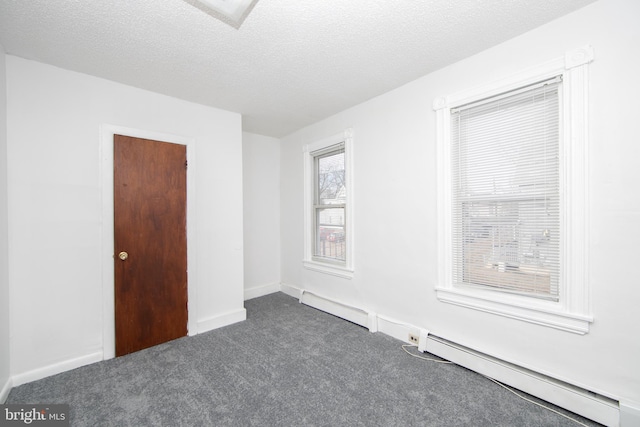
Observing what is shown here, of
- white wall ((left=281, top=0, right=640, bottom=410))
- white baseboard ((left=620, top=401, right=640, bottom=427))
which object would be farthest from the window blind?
white baseboard ((left=620, top=401, right=640, bottom=427))

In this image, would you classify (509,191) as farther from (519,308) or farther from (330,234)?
(330,234)

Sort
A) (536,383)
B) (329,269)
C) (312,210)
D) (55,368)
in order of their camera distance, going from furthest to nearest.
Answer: (312,210) → (329,269) → (55,368) → (536,383)

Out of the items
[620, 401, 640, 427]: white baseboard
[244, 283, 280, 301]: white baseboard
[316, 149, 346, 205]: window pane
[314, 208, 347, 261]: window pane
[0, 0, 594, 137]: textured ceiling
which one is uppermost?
[0, 0, 594, 137]: textured ceiling

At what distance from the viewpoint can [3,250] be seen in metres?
1.98

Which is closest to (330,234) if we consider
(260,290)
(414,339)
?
(260,290)

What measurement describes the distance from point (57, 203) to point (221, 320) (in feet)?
6.36

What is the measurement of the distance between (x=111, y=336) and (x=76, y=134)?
1.86 meters

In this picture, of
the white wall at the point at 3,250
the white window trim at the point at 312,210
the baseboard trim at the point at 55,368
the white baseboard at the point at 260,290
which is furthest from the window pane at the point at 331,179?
the white wall at the point at 3,250

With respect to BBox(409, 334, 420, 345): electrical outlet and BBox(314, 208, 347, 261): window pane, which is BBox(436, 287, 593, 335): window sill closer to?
BBox(409, 334, 420, 345): electrical outlet

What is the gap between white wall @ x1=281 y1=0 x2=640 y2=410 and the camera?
160 cm

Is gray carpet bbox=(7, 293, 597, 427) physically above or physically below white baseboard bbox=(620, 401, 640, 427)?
below

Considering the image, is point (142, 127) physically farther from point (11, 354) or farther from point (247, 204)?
point (11, 354)

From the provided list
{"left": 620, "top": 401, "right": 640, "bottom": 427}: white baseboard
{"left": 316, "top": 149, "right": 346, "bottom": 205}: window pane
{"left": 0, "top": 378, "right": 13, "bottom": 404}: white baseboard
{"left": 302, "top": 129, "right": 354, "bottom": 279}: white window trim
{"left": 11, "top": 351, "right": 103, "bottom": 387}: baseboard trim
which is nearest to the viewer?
{"left": 620, "top": 401, "right": 640, "bottom": 427}: white baseboard

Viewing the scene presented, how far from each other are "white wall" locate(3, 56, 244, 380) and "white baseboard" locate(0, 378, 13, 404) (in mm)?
60
